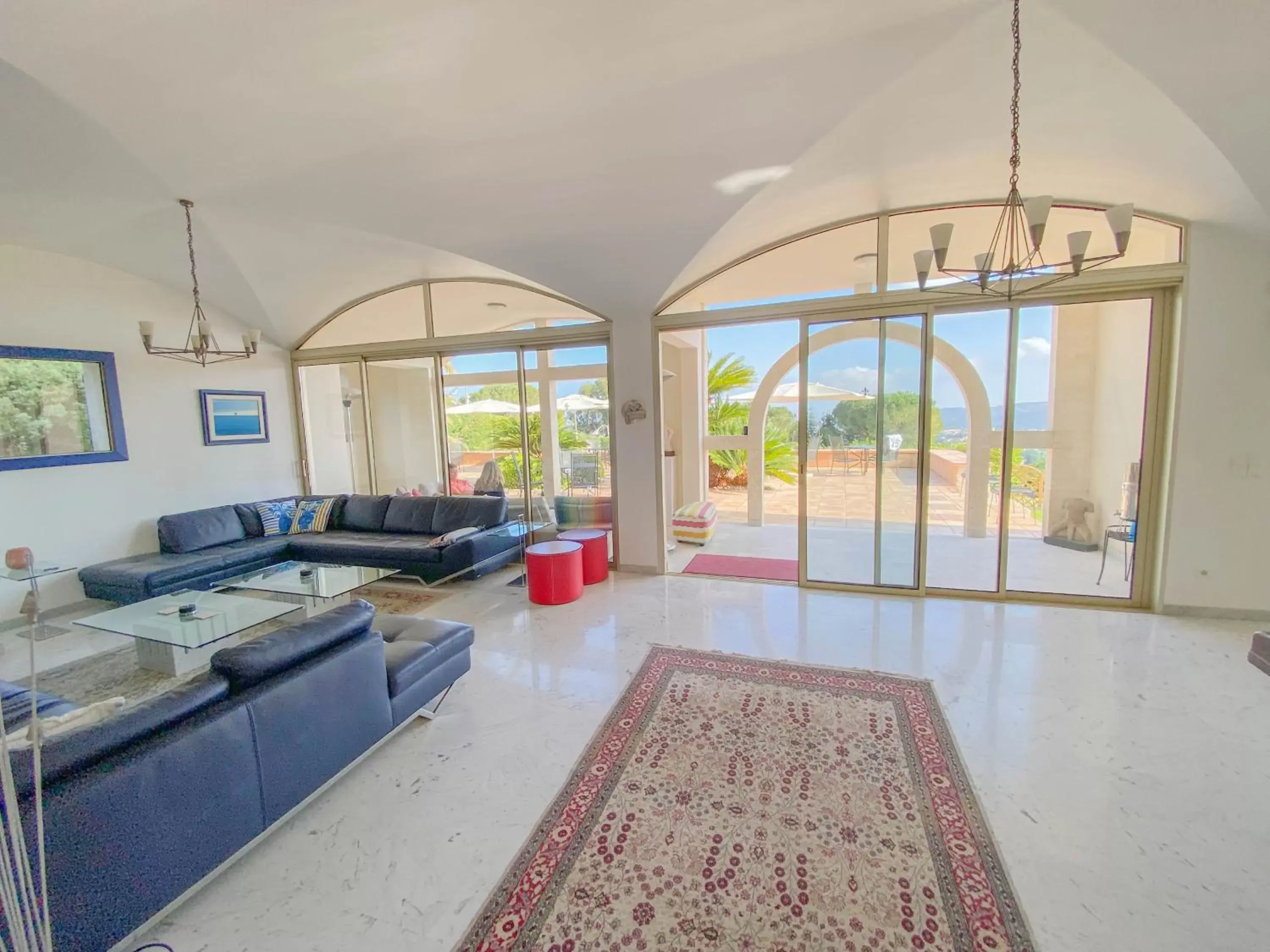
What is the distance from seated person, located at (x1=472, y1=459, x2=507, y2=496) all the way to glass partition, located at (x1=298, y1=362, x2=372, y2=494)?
1578mm

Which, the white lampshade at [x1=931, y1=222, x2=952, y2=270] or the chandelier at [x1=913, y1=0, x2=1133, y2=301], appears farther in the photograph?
the white lampshade at [x1=931, y1=222, x2=952, y2=270]

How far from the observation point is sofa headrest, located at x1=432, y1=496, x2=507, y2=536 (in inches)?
209

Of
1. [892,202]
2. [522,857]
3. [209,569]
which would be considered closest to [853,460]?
[892,202]

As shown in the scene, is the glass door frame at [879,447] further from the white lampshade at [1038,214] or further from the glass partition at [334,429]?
the glass partition at [334,429]

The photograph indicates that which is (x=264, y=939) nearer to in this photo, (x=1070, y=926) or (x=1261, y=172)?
(x=1070, y=926)

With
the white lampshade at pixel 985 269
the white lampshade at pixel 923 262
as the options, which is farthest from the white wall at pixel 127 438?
the white lampshade at pixel 985 269

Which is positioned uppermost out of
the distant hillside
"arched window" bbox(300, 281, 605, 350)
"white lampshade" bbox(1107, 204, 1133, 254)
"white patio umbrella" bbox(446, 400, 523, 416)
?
"arched window" bbox(300, 281, 605, 350)

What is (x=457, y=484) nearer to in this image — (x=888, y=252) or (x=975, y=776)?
(x=888, y=252)

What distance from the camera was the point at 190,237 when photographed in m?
4.20

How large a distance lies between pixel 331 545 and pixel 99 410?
2243 mm

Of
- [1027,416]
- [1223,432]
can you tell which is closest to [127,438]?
[1027,416]

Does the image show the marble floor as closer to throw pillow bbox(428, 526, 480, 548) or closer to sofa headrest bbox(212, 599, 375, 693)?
sofa headrest bbox(212, 599, 375, 693)

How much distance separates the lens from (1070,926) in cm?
160

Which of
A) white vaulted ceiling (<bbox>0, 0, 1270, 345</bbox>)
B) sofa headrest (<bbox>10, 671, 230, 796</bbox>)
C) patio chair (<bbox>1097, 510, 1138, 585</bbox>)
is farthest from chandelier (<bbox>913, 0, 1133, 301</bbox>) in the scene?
sofa headrest (<bbox>10, 671, 230, 796</bbox>)
